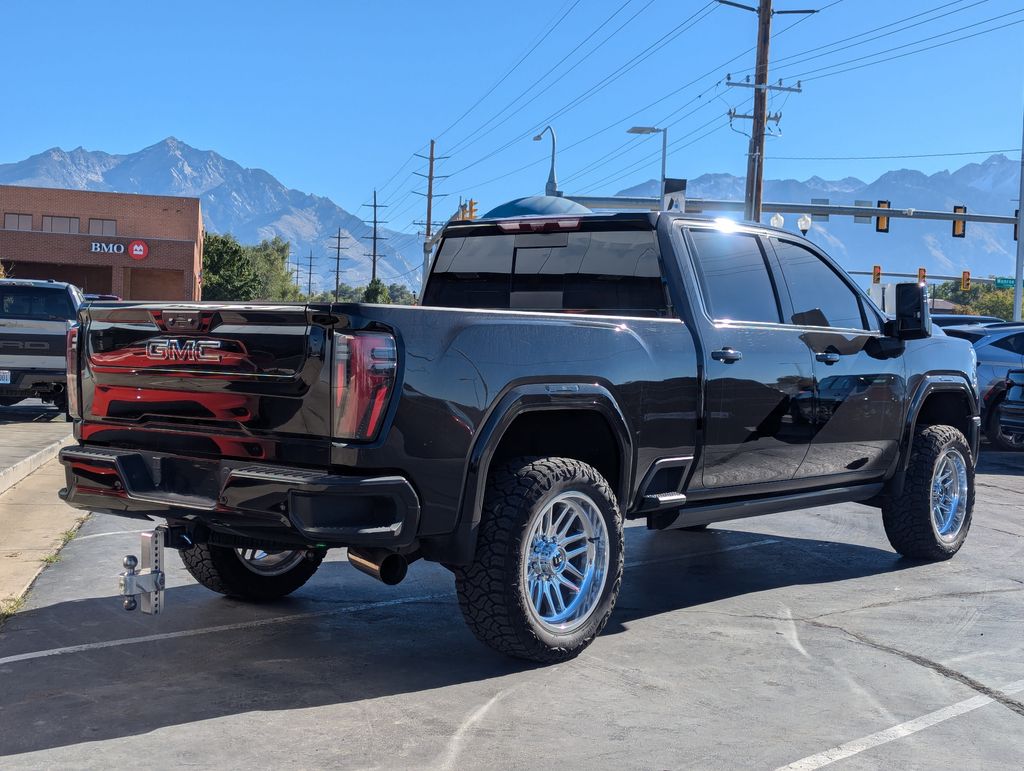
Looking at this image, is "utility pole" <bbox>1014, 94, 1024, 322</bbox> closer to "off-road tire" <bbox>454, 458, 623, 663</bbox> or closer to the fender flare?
the fender flare

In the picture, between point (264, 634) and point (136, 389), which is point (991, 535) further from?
point (136, 389)

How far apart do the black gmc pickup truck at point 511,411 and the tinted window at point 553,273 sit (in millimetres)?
14

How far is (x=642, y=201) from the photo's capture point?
40.1 meters

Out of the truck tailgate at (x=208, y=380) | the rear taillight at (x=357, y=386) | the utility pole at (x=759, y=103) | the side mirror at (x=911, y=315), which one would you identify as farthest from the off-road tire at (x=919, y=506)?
the utility pole at (x=759, y=103)

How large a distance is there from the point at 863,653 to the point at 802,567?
215 centimetres

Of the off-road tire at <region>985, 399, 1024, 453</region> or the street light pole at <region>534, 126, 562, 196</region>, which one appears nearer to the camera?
the off-road tire at <region>985, 399, 1024, 453</region>

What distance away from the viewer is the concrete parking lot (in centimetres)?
396

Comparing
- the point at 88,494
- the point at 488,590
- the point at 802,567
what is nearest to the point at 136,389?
the point at 88,494

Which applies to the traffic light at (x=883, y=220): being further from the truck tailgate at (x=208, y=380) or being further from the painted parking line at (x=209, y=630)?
the truck tailgate at (x=208, y=380)

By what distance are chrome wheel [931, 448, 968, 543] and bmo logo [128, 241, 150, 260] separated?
6444cm

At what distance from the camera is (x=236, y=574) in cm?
592

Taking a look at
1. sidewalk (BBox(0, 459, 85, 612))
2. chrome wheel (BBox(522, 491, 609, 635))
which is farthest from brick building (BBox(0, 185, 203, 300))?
chrome wheel (BBox(522, 491, 609, 635))

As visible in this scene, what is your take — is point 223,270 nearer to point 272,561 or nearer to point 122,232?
point 122,232

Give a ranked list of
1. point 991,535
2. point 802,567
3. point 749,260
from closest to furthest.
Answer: point 749,260
point 802,567
point 991,535
